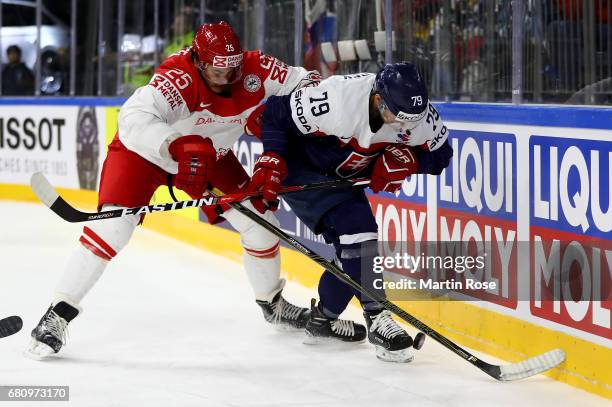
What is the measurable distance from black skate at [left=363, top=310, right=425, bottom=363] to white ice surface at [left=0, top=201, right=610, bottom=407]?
33mm

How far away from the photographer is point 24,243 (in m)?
6.35

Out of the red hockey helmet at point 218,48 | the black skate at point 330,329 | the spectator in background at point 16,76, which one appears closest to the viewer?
the red hockey helmet at point 218,48

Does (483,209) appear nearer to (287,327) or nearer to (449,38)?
(287,327)

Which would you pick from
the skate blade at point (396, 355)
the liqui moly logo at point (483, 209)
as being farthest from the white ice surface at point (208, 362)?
the liqui moly logo at point (483, 209)

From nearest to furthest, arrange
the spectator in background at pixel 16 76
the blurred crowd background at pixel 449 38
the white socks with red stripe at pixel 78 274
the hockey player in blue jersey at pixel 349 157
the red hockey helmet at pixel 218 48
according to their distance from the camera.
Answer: the hockey player in blue jersey at pixel 349 157 → the red hockey helmet at pixel 218 48 → the white socks with red stripe at pixel 78 274 → the blurred crowd background at pixel 449 38 → the spectator in background at pixel 16 76

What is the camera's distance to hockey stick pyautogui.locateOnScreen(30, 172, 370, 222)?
3.53 metres

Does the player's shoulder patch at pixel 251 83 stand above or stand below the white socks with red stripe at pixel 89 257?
above

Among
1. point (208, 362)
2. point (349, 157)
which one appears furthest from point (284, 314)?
point (349, 157)

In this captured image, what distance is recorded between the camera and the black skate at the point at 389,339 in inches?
141

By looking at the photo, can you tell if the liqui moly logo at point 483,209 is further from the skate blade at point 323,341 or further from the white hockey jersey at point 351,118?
the skate blade at point 323,341

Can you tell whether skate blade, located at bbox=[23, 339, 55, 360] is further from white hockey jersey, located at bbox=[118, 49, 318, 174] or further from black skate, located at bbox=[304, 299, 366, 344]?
black skate, located at bbox=[304, 299, 366, 344]

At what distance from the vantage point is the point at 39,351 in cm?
366

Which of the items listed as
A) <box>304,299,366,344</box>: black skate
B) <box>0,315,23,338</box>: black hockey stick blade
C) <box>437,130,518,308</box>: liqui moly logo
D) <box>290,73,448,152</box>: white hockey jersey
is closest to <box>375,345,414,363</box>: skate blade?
<box>304,299,366,344</box>: black skate

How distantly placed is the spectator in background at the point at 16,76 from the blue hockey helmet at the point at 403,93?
5.81m
